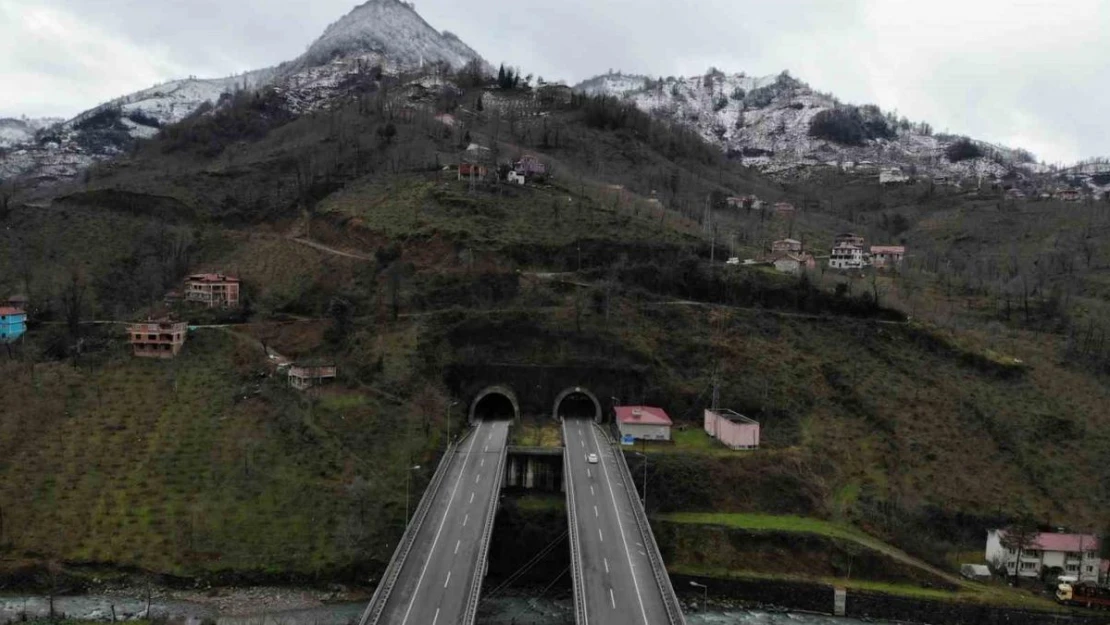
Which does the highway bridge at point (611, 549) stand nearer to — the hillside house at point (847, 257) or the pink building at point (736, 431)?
the pink building at point (736, 431)

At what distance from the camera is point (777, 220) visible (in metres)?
118

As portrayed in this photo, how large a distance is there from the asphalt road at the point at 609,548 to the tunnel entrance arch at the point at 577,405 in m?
6.48

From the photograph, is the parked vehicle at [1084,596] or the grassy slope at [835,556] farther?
the grassy slope at [835,556]

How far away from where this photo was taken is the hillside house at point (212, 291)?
72.8 meters

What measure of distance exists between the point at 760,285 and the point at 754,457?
2428 centimetres

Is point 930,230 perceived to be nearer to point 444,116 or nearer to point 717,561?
point 444,116

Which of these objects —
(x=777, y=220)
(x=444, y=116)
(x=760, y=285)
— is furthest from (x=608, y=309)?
(x=444, y=116)

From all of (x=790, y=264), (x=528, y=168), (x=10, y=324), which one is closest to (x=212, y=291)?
(x=10, y=324)

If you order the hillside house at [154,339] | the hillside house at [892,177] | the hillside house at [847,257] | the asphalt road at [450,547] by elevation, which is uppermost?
the hillside house at [892,177]

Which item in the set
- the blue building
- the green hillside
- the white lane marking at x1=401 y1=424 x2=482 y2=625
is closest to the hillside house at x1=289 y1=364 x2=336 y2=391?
the green hillside

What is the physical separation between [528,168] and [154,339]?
52.1 metres

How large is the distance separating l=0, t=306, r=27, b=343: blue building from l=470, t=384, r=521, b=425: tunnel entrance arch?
42.7m

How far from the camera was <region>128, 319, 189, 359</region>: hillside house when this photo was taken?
63.2 metres

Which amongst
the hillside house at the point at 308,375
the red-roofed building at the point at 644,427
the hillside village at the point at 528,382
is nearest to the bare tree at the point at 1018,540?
the hillside village at the point at 528,382
